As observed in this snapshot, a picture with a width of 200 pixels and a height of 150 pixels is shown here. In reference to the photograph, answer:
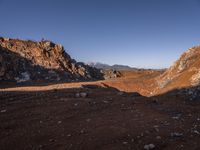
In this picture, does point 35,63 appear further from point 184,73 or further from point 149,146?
point 149,146

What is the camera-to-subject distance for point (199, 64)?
33.2m

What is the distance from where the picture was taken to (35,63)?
5038 cm

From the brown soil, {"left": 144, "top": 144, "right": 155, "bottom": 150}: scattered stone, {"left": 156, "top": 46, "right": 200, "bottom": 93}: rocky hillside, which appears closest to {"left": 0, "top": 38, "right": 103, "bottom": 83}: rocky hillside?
{"left": 156, "top": 46, "right": 200, "bottom": 93}: rocky hillside

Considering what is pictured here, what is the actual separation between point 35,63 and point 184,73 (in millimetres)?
27388

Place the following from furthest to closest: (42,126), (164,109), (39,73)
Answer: (39,73) < (164,109) < (42,126)

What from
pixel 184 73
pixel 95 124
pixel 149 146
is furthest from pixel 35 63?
pixel 149 146

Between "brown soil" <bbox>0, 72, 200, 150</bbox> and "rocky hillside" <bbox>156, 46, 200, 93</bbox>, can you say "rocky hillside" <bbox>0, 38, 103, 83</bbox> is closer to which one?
"rocky hillside" <bbox>156, 46, 200, 93</bbox>

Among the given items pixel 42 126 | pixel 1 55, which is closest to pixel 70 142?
pixel 42 126

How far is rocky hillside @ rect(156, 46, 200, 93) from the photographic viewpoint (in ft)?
97.9

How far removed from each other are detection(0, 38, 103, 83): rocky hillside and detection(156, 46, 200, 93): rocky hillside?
706 inches

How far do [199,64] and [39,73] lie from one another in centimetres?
2577

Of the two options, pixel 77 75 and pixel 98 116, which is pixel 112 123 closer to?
pixel 98 116

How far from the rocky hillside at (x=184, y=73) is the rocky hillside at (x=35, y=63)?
1793cm

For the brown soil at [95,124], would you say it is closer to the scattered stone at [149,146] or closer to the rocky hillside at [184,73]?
the scattered stone at [149,146]
